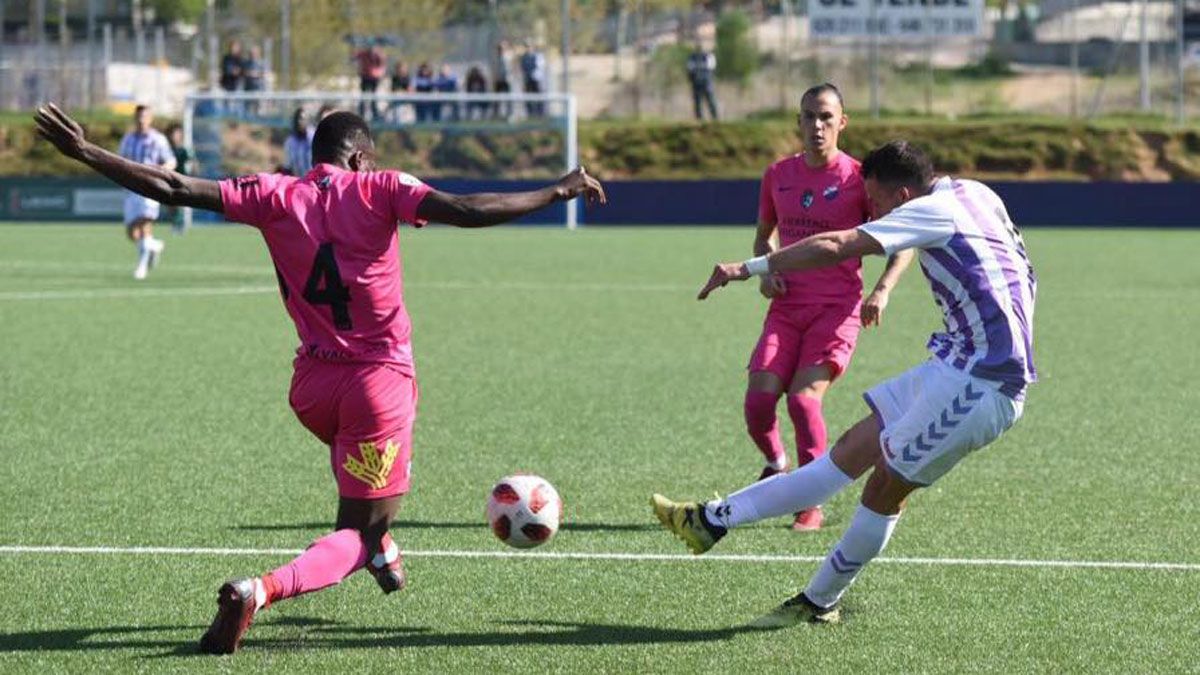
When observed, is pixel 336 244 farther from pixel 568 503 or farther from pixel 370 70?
pixel 370 70

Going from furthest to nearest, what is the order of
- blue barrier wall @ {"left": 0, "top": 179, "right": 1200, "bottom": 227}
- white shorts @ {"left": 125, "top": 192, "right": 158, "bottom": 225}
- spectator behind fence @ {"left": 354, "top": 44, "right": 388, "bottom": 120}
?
spectator behind fence @ {"left": 354, "top": 44, "right": 388, "bottom": 120}
blue barrier wall @ {"left": 0, "top": 179, "right": 1200, "bottom": 227}
white shorts @ {"left": 125, "top": 192, "right": 158, "bottom": 225}

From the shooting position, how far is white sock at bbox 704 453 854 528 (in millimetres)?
7035

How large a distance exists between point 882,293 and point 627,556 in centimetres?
157

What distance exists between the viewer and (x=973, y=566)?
25.9ft

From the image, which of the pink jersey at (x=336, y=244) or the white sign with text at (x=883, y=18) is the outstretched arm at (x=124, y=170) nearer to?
the pink jersey at (x=336, y=244)

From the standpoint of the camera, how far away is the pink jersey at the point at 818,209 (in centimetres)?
899

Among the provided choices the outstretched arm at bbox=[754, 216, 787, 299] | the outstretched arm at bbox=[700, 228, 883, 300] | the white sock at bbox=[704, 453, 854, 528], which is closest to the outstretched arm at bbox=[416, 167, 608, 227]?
the outstretched arm at bbox=[700, 228, 883, 300]

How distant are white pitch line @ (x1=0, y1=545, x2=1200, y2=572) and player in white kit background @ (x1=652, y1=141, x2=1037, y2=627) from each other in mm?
1244

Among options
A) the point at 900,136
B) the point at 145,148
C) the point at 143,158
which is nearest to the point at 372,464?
the point at 145,148

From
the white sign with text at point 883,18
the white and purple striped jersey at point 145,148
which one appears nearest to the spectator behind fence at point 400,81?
the white sign with text at point 883,18

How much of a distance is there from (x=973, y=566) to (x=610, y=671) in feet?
7.60

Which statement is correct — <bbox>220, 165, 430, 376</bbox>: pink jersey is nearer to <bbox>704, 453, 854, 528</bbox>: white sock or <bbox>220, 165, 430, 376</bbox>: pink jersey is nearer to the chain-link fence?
<bbox>704, 453, 854, 528</bbox>: white sock

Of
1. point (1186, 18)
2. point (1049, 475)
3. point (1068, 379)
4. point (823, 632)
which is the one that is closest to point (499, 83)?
point (1186, 18)

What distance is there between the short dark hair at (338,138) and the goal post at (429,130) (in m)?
33.0
